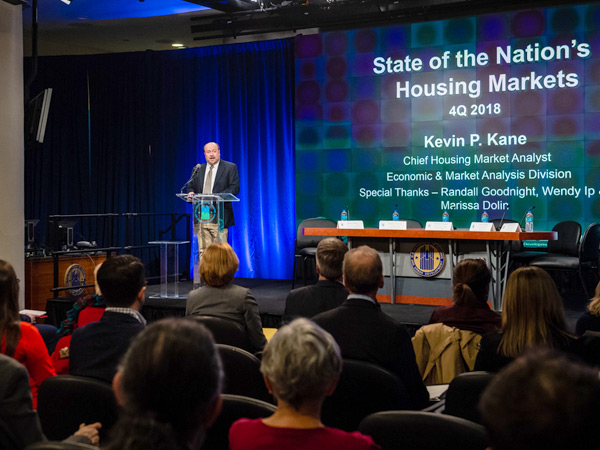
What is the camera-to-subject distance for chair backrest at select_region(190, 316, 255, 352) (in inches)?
114

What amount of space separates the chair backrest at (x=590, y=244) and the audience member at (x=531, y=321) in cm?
430

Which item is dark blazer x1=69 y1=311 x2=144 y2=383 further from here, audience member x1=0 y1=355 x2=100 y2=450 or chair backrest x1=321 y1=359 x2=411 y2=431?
chair backrest x1=321 y1=359 x2=411 y2=431

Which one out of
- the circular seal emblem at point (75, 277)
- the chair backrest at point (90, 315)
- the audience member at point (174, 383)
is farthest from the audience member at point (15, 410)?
the circular seal emblem at point (75, 277)

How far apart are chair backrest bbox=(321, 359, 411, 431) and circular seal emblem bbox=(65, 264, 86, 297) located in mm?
5763

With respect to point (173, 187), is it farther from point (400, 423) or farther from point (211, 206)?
point (400, 423)

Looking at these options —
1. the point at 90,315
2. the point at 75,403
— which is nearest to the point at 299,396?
the point at 75,403

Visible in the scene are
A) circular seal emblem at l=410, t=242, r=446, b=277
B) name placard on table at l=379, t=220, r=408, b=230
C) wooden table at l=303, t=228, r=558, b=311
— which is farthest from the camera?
name placard on table at l=379, t=220, r=408, b=230

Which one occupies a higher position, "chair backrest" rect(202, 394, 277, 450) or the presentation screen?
the presentation screen

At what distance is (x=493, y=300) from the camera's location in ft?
19.6

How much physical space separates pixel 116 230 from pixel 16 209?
3.58m

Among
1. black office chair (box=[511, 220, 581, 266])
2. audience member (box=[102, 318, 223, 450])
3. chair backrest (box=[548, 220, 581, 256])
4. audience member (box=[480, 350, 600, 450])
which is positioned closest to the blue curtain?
black office chair (box=[511, 220, 581, 266])

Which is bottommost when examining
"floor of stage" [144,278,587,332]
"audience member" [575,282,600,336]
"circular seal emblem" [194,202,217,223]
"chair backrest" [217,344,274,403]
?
"floor of stage" [144,278,587,332]

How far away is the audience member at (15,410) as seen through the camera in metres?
1.67

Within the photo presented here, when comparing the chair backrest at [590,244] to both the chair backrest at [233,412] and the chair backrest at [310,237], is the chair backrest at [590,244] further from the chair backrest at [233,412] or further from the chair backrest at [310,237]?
the chair backrest at [233,412]
